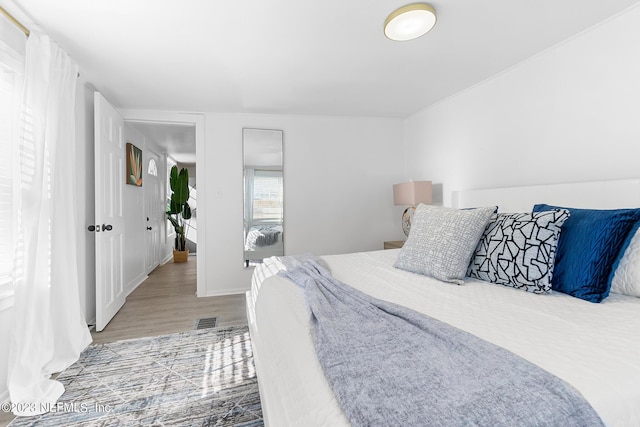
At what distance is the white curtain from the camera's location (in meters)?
1.68

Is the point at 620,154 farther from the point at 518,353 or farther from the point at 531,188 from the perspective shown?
the point at 518,353

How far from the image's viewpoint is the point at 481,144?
111 inches

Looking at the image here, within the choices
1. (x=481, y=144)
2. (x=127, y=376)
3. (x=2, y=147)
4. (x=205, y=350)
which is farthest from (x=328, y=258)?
(x=2, y=147)

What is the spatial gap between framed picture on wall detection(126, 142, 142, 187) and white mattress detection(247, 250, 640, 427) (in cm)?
299

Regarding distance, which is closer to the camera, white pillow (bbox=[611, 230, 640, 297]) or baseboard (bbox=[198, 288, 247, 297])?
white pillow (bbox=[611, 230, 640, 297])

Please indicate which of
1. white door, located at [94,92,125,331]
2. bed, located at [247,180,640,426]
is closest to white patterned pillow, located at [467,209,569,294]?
bed, located at [247,180,640,426]

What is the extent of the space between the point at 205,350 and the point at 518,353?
211cm

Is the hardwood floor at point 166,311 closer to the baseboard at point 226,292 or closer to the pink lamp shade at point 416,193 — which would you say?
the baseboard at point 226,292

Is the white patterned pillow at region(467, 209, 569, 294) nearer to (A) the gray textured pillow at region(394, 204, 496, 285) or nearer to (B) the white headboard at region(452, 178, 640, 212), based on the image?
(A) the gray textured pillow at region(394, 204, 496, 285)

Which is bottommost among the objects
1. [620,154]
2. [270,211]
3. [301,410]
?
[301,410]

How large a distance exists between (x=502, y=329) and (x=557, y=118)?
6.31 feet

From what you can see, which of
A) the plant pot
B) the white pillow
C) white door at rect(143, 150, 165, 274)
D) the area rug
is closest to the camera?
the white pillow

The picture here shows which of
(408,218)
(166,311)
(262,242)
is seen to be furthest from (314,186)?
(166,311)

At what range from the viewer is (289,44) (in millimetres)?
2104
